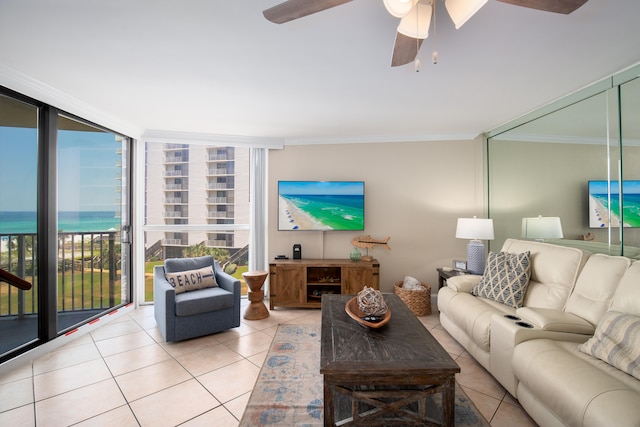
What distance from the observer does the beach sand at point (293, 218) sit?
4039 mm

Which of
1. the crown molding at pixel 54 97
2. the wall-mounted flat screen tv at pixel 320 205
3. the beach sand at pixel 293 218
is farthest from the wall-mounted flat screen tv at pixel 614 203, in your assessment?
the crown molding at pixel 54 97

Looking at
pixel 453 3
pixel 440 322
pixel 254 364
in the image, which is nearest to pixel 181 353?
pixel 254 364

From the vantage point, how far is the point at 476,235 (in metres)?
3.30

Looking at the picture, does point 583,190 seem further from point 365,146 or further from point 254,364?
point 254,364

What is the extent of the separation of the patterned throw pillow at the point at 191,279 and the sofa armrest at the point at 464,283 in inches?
102

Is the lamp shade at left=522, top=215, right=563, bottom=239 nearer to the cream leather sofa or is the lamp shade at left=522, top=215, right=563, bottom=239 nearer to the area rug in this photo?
the cream leather sofa

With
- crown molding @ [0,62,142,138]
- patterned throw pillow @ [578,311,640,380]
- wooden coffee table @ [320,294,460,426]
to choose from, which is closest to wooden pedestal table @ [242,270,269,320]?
wooden coffee table @ [320,294,460,426]

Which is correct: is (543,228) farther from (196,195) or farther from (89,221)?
(89,221)

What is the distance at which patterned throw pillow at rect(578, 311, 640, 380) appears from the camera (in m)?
1.47

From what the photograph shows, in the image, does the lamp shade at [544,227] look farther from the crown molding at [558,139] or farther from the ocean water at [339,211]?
the ocean water at [339,211]

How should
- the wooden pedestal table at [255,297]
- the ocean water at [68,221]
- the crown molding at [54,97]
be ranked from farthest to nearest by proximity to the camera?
the wooden pedestal table at [255,297] → the ocean water at [68,221] → the crown molding at [54,97]

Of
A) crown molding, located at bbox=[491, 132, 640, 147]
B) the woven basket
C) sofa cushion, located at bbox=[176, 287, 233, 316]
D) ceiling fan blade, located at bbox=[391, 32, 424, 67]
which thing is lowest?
the woven basket

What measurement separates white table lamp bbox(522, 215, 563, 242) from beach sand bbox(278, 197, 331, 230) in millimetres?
2498

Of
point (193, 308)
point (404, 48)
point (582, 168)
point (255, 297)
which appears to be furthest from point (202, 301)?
point (582, 168)
